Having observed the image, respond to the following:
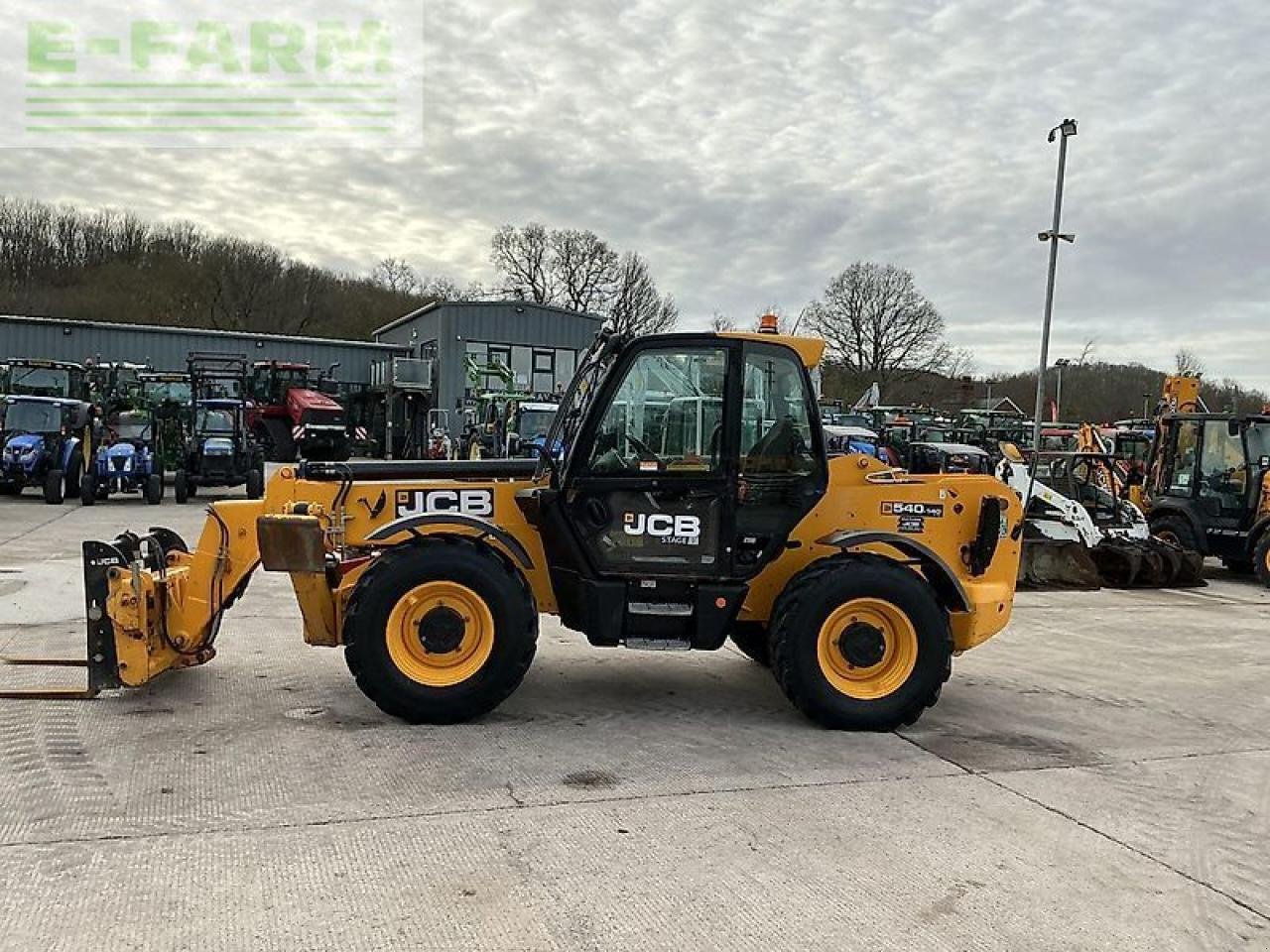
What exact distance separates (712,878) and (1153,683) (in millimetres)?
4760

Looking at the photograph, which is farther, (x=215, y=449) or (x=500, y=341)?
(x=500, y=341)

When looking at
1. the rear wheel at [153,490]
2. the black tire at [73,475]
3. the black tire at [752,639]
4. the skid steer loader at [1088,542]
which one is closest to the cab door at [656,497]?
the black tire at [752,639]

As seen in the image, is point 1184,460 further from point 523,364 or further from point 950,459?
point 523,364

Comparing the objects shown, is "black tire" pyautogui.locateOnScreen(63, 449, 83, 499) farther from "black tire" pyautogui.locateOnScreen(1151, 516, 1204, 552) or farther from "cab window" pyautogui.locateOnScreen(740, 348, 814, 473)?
"black tire" pyautogui.locateOnScreen(1151, 516, 1204, 552)

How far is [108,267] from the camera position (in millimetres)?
59656

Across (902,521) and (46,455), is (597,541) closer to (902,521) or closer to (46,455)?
(902,521)

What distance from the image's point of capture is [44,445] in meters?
18.2

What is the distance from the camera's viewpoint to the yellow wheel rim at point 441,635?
5.30 meters

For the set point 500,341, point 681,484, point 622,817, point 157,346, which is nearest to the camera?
point 622,817

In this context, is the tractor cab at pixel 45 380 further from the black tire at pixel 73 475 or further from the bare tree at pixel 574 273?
the bare tree at pixel 574 273

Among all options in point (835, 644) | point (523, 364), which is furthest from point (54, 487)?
point (523, 364)

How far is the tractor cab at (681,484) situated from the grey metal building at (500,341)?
30654mm

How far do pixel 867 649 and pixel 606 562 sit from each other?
1479 mm

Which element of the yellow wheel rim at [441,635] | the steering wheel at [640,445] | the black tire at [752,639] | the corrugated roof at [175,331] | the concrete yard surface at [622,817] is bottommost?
the concrete yard surface at [622,817]
